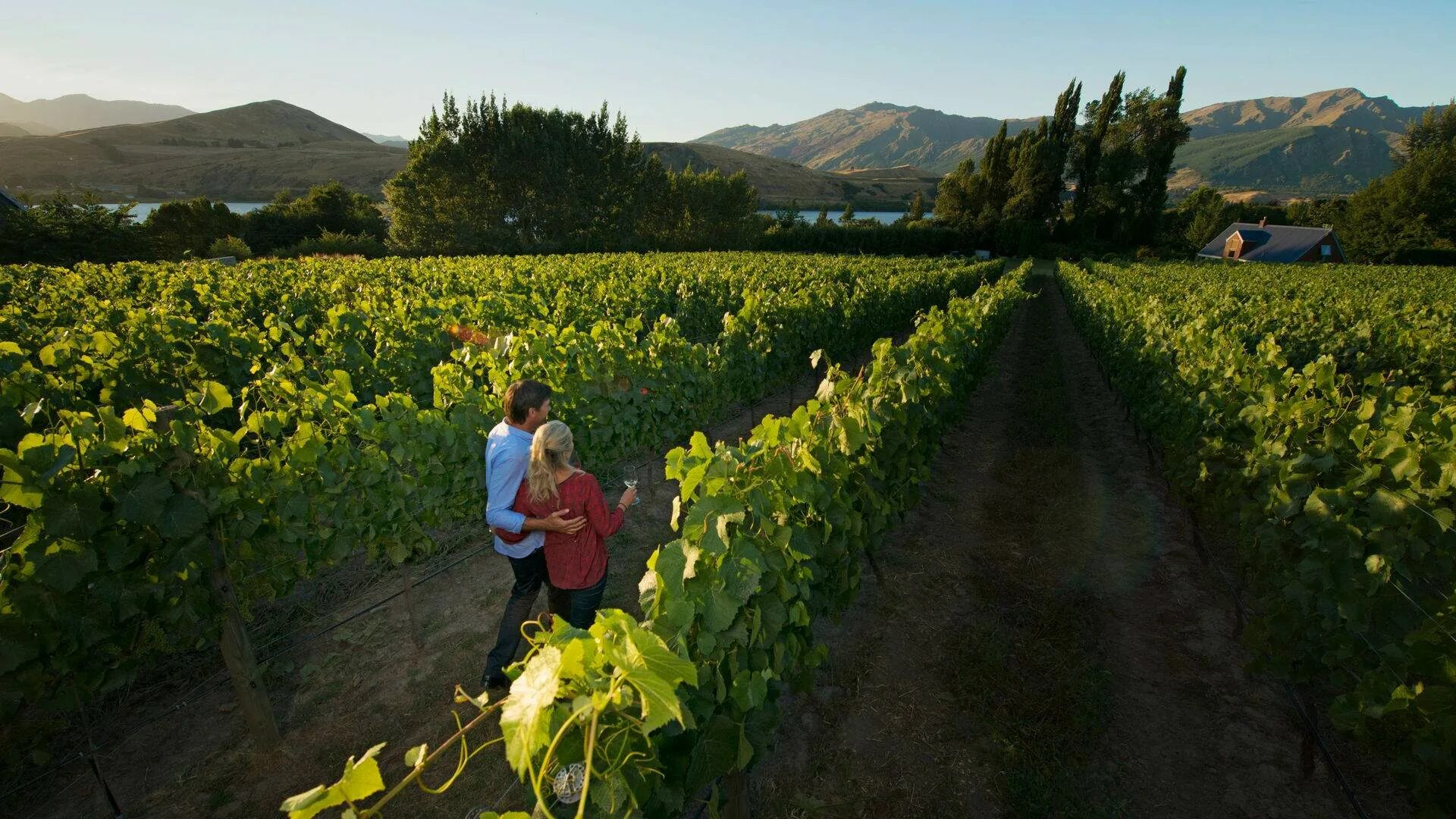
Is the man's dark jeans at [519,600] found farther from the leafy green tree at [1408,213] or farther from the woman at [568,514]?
the leafy green tree at [1408,213]

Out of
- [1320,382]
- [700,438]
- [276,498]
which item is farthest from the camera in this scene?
[1320,382]

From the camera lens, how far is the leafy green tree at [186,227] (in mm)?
39531

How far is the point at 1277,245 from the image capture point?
5794cm

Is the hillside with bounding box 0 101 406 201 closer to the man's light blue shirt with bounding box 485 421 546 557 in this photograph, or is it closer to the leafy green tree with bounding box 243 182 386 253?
the leafy green tree with bounding box 243 182 386 253

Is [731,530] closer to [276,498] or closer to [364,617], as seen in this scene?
[276,498]

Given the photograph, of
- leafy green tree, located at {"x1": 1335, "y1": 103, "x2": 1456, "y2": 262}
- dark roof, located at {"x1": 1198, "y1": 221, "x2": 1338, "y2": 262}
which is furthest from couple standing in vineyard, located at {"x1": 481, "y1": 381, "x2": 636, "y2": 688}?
leafy green tree, located at {"x1": 1335, "y1": 103, "x2": 1456, "y2": 262}

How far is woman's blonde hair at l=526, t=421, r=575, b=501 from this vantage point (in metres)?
3.41

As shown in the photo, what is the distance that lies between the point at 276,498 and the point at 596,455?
304 cm

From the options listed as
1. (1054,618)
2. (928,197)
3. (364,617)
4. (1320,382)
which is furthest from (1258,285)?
(928,197)

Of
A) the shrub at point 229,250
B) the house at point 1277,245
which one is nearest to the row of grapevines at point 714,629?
the shrub at point 229,250

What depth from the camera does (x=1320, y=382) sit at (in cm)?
480

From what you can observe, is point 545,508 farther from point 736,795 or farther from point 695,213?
point 695,213

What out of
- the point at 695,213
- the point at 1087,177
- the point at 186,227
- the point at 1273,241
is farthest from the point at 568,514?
the point at 1273,241

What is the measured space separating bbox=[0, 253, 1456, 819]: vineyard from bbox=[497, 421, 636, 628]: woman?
0.47 m
